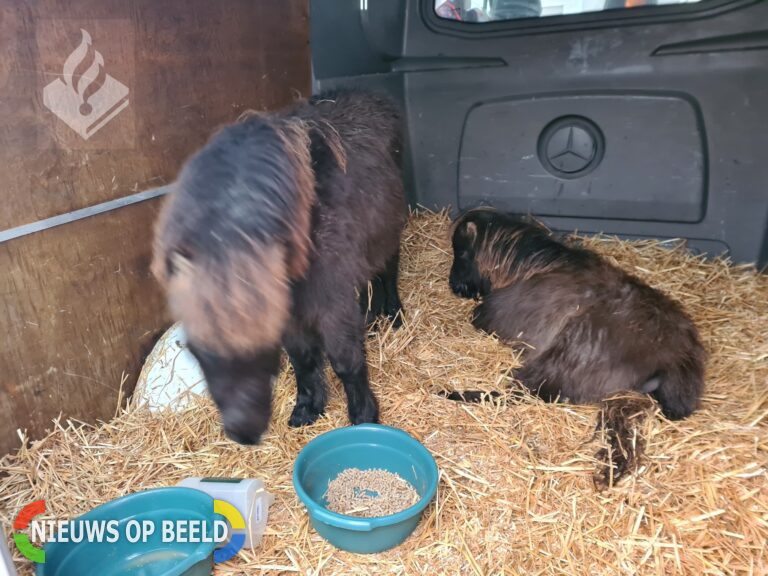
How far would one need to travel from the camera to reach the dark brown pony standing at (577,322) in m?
2.47

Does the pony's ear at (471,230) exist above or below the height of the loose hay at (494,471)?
above

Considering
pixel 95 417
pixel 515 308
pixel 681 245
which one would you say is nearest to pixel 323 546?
pixel 95 417

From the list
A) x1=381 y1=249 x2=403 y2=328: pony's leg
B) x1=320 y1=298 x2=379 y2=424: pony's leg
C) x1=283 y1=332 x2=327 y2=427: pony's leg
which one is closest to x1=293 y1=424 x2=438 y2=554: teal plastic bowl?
x1=320 y1=298 x2=379 y2=424: pony's leg

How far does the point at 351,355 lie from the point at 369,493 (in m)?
0.56

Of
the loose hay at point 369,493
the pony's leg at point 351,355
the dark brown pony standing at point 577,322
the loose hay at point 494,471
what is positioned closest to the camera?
the loose hay at point 494,471

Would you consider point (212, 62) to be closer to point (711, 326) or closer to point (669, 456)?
point (669, 456)

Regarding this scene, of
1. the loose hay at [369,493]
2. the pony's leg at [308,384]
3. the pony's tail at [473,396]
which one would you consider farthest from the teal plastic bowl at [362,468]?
the pony's tail at [473,396]

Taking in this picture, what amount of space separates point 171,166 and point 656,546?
2681mm

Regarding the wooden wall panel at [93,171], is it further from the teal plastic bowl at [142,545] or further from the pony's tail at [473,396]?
the pony's tail at [473,396]

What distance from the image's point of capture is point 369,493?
7.05 ft

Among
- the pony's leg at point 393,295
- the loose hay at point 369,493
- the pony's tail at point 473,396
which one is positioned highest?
the pony's leg at point 393,295

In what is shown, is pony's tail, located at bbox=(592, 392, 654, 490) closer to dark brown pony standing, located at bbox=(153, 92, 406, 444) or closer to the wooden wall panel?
dark brown pony standing, located at bbox=(153, 92, 406, 444)

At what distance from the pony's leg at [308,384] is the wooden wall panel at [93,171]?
0.88 metres

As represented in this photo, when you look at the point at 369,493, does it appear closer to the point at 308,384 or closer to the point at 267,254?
the point at 308,384
